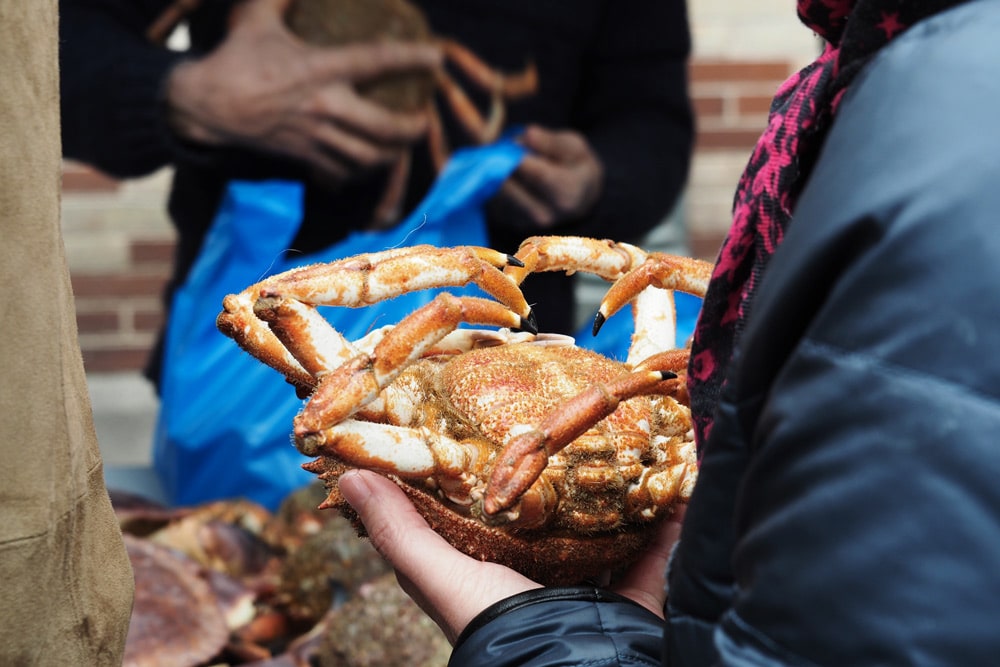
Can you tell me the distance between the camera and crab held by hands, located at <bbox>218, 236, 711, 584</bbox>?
942 mm

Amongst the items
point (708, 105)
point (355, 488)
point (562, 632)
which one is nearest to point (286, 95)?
point (355, 488)

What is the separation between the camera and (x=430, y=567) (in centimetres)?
98

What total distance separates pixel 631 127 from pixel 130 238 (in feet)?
6.17

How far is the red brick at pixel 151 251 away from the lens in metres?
3.42

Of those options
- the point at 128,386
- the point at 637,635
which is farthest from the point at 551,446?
the point at 128,386

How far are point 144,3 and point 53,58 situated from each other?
160 centimetres

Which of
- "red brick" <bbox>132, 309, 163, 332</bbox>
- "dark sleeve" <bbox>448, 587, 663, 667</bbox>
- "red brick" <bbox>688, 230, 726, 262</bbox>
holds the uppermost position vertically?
"dark sleeve" <bbox>448, 587, 663, 667</bbox>

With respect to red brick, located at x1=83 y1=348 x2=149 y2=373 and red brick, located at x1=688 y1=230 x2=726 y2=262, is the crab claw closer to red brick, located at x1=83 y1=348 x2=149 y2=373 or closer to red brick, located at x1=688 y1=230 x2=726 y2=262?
red brick, located at x1=688 y1=230 x2=726 y2=262

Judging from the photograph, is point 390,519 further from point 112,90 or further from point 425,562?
point 112,90

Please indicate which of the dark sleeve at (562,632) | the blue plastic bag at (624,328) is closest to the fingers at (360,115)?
the blue plastic bag at (624,328)

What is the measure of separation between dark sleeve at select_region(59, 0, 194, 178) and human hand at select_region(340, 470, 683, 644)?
1.31 metres

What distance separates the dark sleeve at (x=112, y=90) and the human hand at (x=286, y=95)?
4cm

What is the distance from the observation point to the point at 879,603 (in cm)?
49

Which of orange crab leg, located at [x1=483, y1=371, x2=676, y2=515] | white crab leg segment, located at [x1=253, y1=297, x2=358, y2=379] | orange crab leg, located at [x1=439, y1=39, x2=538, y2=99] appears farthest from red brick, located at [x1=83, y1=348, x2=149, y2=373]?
orange crab leg, located at [x1=483, y1=371, x2=676, y2=515]
